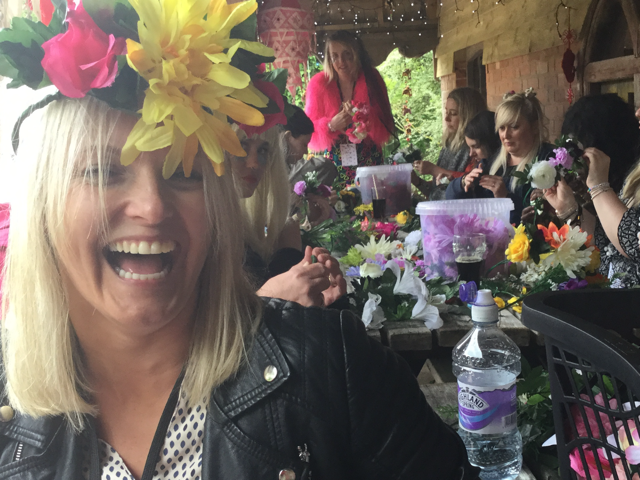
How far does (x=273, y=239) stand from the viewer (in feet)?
4.45

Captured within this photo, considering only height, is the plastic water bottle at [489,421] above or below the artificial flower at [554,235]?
below

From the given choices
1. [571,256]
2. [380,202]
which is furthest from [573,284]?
[380,202]

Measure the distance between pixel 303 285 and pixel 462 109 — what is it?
124 inches

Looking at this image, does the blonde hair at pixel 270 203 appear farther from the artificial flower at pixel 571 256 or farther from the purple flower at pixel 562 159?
the purple flower at pixel 562 159

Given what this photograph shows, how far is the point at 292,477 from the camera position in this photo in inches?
26.5

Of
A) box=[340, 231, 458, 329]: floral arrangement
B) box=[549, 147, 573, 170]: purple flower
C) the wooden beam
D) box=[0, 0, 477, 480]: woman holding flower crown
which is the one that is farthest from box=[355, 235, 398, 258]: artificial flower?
the wooden beam

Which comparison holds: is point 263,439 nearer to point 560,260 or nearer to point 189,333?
point 189,333

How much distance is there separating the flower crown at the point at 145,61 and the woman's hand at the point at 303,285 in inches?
17.6

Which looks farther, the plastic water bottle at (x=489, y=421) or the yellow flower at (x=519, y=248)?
the yellow flower at (x=519, y=248)

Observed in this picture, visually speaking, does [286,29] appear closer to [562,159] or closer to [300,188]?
[300,188]

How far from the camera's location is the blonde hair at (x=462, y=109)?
3719 mm

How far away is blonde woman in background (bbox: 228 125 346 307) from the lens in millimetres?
1052

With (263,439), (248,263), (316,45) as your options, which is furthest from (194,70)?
(316,45)

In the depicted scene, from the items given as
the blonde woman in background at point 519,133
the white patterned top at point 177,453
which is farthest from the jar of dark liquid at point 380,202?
the white patterned top at point 177,453
